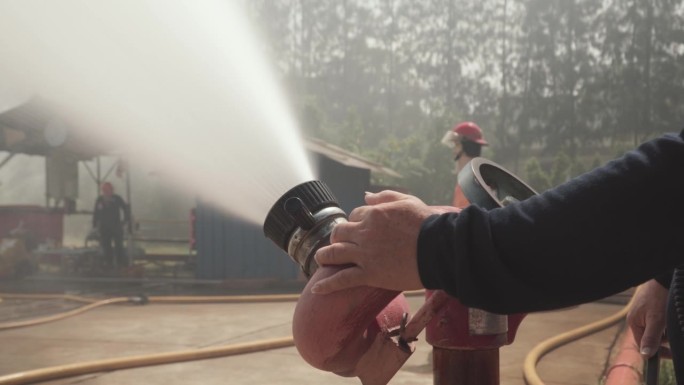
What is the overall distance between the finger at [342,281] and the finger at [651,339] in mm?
956

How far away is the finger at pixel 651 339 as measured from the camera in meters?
1.67

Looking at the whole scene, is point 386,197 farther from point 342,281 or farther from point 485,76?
point 485,76

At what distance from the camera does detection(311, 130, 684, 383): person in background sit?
0.95 metres

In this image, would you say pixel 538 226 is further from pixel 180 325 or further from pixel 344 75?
pixel 344 75

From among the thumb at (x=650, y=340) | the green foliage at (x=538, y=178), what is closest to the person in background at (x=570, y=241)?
the thumb at (x=650, y=340)

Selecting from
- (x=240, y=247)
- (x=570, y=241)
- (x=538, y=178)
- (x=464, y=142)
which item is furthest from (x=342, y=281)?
(x=538, y=178)

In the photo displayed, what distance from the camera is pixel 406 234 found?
106 cm

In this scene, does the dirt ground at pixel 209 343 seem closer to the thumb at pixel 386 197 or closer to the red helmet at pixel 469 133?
Answer: the red helmet at pixel 469 133

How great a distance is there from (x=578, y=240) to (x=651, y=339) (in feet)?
2.96

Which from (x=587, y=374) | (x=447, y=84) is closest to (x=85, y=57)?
(x=587, y=374)

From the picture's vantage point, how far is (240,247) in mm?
9852

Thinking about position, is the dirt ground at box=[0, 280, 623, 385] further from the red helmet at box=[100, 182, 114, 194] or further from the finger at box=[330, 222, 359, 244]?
the red helmet at box=[100, 182, 114, 194]

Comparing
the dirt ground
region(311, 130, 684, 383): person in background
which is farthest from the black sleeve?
the dirt ground

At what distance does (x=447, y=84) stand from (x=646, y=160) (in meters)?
38.5
